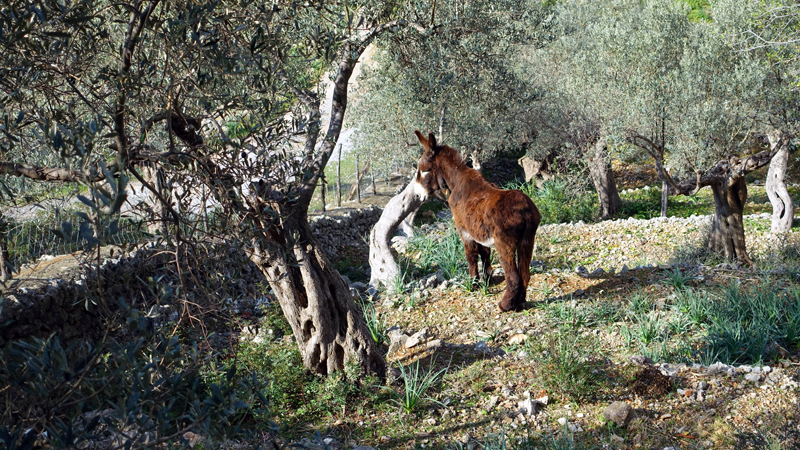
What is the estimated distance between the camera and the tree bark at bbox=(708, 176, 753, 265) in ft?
32.1

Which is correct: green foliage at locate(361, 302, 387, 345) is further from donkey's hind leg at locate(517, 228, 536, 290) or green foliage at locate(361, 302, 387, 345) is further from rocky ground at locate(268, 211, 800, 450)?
donkey's hind leg at locate(517, 228, 536, 290)

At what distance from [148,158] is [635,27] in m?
16.5

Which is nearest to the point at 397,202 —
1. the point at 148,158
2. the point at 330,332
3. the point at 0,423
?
the point at 330,332

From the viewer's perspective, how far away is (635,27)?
16297 millimetres

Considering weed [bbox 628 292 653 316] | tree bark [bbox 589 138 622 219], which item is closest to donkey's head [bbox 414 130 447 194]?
weed [bbox 628 292 653 316]

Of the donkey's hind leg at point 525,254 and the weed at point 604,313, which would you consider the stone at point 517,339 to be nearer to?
the donkey's hind leg at point 525,254

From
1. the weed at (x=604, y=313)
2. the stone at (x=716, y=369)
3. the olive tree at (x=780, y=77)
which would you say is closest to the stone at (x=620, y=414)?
the stone at (x=716, y=369)

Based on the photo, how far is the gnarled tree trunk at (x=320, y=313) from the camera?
220 inches

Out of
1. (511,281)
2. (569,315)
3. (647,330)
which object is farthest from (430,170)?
(647,330)

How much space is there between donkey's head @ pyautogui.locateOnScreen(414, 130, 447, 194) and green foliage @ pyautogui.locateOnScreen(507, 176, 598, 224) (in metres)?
7.86

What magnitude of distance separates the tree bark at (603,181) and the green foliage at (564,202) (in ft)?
1.11

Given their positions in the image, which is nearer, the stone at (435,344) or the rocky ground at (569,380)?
the rocky ground at (569,380)

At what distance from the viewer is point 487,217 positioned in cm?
731

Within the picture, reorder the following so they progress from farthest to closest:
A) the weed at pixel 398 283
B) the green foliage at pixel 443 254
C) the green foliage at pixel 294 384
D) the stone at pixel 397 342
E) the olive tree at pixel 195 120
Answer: the green foliage at pixel 443 254, the weed at pixel 398 283, the stone at pixel 397 342, the green foliage at pixel 294 384, the olive tree at pixel 195 120
